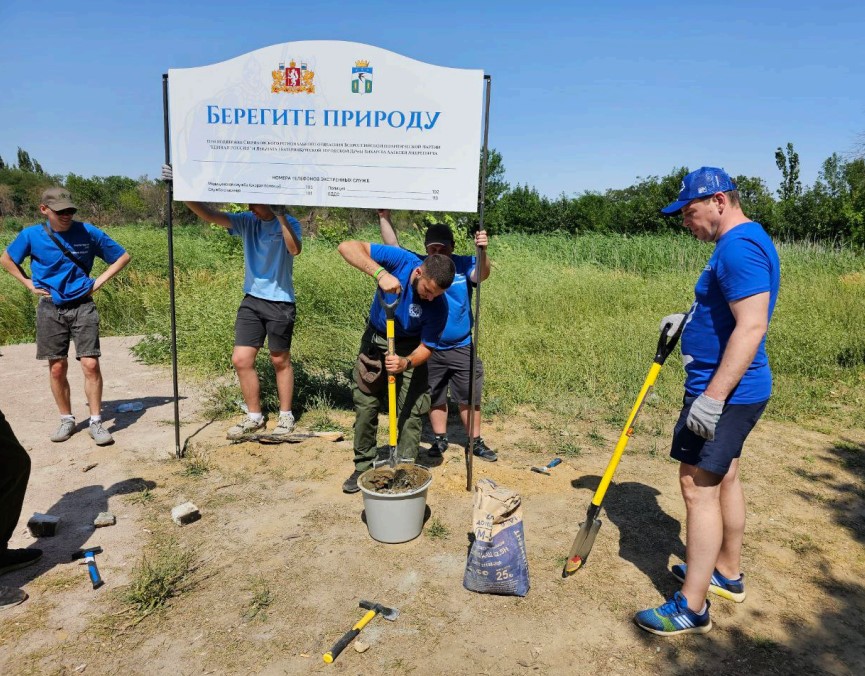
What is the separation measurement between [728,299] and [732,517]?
112cm

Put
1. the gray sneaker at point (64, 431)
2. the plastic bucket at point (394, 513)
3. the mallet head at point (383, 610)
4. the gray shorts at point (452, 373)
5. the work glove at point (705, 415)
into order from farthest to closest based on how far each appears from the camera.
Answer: the gray sneaker at point (64, 431), the gray shorts at point (452, 373), the plastic bucket at point (394, 513), the mallet head at point (383, 610), the work glove at point (705, 415)

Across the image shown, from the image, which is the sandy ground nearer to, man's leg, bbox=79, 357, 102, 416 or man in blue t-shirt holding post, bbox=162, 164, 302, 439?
man's leg, bbox=79, 357, 102, 416

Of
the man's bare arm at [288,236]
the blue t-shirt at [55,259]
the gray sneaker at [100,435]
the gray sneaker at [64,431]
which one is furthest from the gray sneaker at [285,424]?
the blue t-shirt at [55,259]

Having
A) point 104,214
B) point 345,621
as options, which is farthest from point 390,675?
point 104,214

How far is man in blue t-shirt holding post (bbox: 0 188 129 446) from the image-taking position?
15.8ft

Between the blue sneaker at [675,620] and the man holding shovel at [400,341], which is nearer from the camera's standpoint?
the blue sneaker at [675,620]

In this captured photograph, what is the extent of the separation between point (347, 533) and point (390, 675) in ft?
3.88

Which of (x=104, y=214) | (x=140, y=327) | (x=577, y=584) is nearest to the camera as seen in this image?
(x=577, y=584)

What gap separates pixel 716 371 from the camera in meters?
Result: 2.51

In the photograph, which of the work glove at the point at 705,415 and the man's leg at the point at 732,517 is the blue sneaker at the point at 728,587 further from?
the work glove at the point at 705,415

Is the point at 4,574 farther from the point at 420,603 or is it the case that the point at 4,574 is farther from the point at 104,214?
the point at 104,214

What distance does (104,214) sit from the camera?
45156 millimetres

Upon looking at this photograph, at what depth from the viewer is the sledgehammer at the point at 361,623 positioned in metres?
2.55

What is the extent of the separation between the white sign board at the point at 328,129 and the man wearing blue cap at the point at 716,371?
1628 mm
